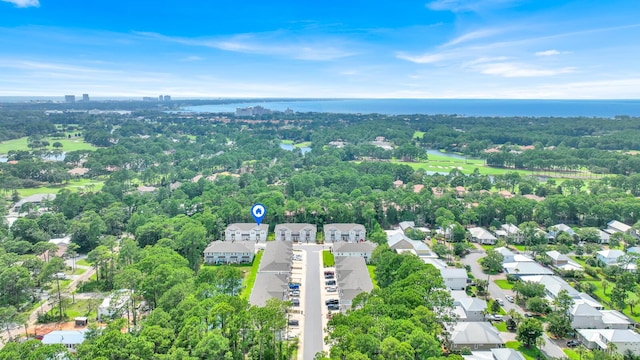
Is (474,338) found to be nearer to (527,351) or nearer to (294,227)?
(527,351)

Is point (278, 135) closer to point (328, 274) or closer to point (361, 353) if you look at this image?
point (328, 274)

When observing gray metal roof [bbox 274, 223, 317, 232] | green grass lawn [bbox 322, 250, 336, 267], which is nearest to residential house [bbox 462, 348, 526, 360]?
green grass lawn [bbox 322, 250, 336, 267]

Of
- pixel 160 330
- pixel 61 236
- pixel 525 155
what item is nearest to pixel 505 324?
pixel 160 330

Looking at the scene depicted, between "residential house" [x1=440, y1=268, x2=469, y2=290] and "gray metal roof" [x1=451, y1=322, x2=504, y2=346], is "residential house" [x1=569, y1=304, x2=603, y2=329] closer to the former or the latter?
"gray metal roof" [x1=451, y1=322, x2=504, y2=346]

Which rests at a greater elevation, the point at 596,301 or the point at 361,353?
the point at 361,353

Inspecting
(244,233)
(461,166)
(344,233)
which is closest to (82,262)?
(244,233)

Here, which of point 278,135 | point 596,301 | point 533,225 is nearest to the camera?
point 596,301
